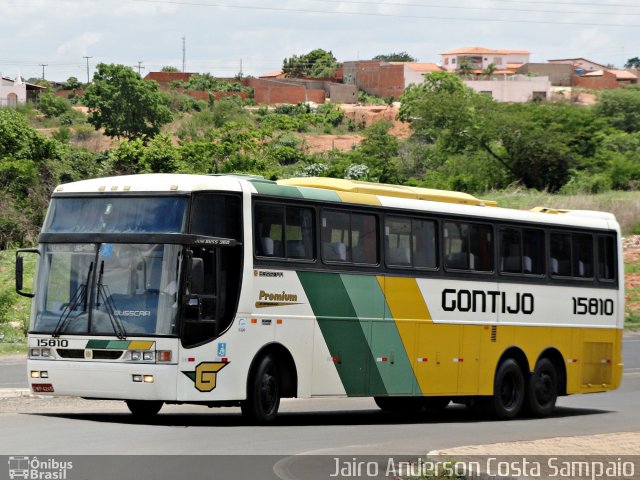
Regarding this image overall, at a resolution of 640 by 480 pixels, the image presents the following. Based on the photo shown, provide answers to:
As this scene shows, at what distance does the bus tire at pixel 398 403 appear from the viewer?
20266 mm

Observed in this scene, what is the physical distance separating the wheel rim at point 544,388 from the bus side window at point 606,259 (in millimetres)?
2435

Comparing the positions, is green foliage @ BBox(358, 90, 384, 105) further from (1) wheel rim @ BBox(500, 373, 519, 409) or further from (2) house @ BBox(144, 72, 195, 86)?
(1) wheel rim @ BBox(500, 373, 519, 409)

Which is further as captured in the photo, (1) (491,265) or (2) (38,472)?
(1) (491,265)

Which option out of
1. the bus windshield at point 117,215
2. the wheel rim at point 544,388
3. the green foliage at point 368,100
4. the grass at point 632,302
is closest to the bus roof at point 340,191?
the bus windshield at point 117,215

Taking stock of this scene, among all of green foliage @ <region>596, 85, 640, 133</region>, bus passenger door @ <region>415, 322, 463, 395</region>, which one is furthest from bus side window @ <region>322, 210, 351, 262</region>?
green foliage @ <region>596, 85, 640, 133</region>

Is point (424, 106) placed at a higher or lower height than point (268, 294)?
higher

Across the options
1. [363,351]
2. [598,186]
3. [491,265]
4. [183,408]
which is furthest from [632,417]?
[598,186]

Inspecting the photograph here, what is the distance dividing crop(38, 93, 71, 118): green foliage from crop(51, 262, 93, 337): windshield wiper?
118 meters

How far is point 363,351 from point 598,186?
61.5m

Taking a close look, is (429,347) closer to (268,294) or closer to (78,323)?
(268,294)

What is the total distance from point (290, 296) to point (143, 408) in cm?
264

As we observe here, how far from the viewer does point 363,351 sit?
719 inches

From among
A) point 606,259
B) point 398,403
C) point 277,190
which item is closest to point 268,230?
point 277,190

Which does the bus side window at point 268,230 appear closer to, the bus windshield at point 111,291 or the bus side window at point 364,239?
the bus windshield at point 111,291
